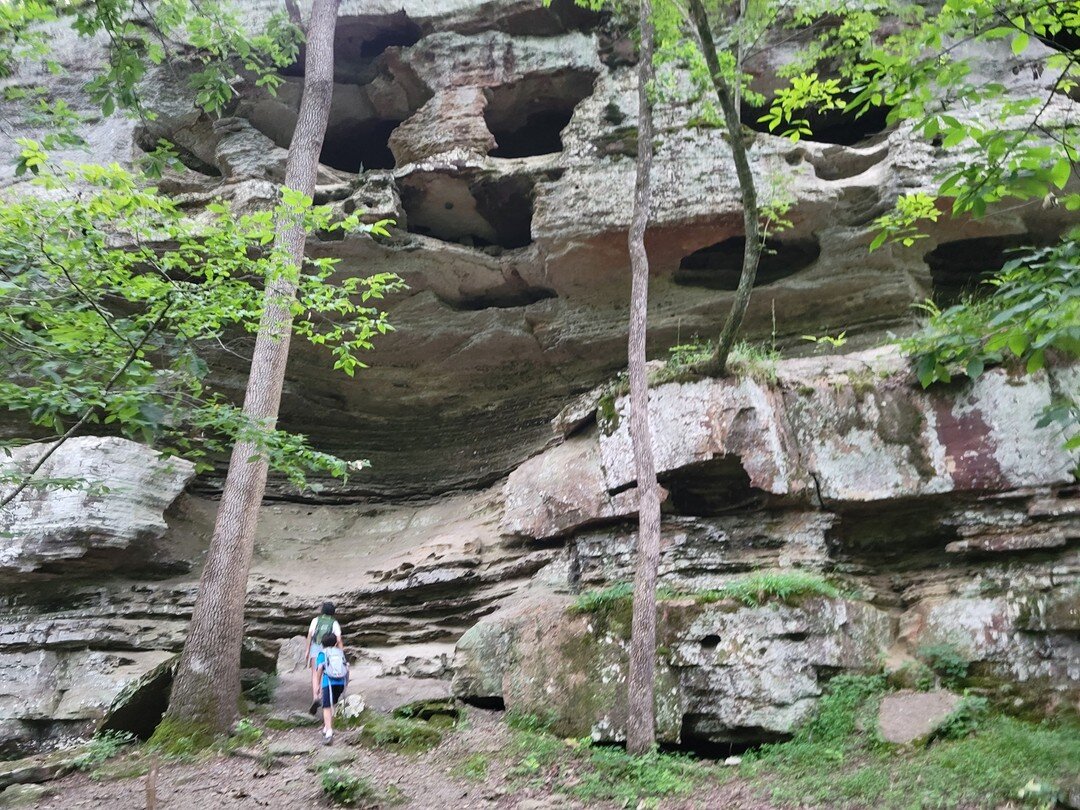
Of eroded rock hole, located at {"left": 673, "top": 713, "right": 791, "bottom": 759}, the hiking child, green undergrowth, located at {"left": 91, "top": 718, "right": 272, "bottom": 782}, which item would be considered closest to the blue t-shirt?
the hiking child

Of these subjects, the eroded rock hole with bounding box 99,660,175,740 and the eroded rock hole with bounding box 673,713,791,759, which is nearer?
the eroded rock hole with bounding box 673,713,791,759

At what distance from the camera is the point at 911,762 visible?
5977mm

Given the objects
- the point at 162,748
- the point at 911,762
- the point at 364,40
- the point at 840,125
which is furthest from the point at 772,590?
the point at 364,40

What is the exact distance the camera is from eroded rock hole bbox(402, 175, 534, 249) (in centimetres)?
1286

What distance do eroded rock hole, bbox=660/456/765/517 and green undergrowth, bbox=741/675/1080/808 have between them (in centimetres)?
280

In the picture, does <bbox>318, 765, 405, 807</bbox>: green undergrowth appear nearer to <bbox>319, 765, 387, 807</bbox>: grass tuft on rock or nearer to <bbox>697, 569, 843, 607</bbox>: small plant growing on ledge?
<bbox>319, 765, 387, 807</bbox>: grass tuft on rock

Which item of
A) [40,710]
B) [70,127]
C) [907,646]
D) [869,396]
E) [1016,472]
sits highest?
[70,127]

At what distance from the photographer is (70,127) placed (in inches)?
217

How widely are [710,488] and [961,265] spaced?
7.08 metres

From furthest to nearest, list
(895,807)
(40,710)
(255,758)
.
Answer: (40,710) < (255,758) < (895,807)

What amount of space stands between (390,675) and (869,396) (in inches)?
295

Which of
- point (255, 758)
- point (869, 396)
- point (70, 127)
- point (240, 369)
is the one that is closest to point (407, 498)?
point (240, 369)

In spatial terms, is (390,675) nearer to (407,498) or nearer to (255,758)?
(255,758)

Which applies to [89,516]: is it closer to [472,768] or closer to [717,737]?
[472,768]
